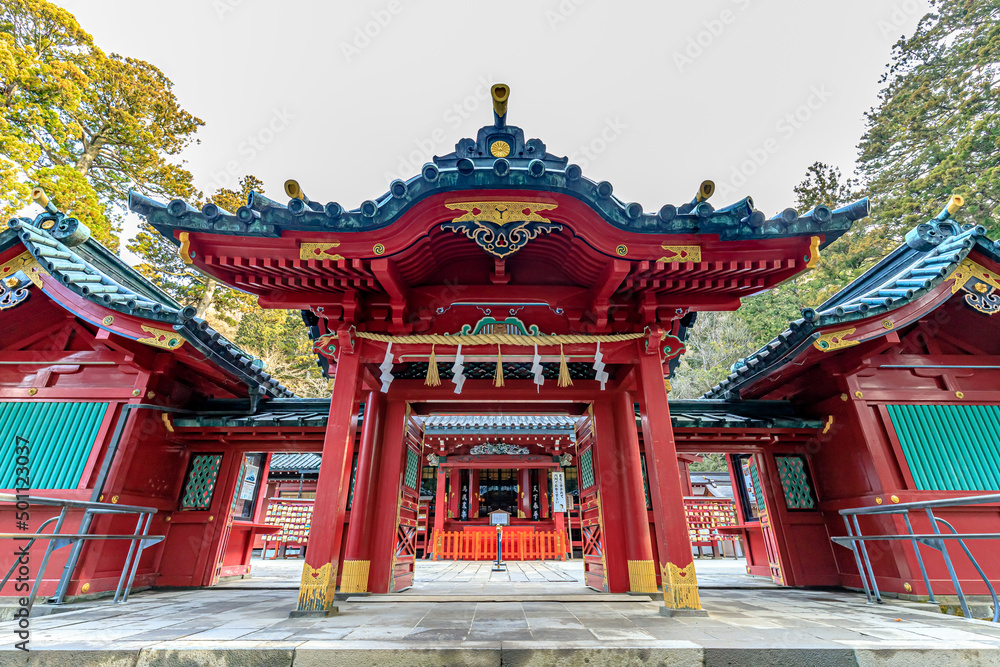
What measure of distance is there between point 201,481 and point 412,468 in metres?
3.65

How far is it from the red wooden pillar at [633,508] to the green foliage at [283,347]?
21.6 metres

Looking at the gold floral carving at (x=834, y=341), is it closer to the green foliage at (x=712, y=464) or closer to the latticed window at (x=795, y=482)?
the latticed window at (x=795, y=482)

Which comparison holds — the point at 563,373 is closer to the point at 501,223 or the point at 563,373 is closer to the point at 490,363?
the point at 490,363

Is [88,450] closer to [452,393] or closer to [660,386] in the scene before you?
[452,393]

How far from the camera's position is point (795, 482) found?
7.76 m

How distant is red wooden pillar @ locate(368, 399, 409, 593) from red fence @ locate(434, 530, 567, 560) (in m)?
9.82

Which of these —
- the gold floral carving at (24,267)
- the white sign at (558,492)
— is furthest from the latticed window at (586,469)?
the white sign at (558,492)

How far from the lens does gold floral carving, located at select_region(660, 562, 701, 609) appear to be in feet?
15.6

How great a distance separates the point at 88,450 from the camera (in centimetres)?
623

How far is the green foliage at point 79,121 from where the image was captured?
42.4 ft

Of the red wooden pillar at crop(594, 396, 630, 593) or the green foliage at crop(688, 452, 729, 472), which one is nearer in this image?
the red wooden pillar at crop(594, 396, 630, 593)

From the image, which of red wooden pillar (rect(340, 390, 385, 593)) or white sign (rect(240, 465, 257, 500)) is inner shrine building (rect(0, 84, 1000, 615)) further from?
white sign (rect(240, 465, 257, 500))

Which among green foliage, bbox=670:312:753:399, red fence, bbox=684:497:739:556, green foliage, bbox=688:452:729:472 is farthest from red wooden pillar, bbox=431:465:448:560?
green foliage, bbox=688:452:729:472

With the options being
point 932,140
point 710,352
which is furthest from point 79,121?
point 710,352
